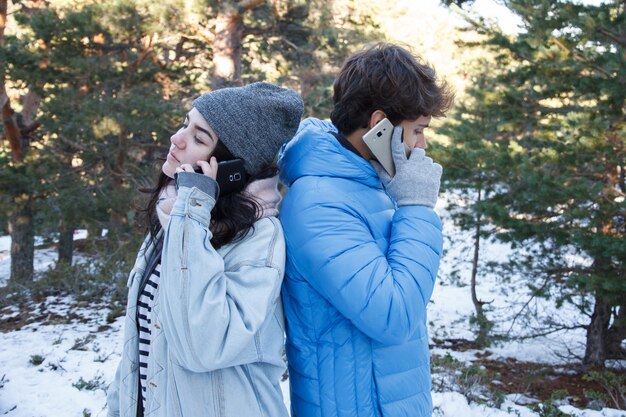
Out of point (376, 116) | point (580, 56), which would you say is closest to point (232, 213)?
point (376, 116)

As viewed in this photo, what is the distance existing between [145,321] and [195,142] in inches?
23.2

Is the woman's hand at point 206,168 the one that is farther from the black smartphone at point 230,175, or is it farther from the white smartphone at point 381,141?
the white smartphone at point 381,141

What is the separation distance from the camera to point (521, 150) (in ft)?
22.3

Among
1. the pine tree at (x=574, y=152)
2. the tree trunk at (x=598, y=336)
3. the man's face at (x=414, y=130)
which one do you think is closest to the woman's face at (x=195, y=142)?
the man's face at (x=414, y=130)

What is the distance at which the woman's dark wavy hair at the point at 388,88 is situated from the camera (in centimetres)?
164

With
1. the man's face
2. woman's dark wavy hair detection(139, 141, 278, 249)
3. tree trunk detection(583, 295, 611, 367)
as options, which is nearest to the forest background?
tree trunk detection(583, 295, 611, 367)

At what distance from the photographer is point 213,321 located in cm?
137

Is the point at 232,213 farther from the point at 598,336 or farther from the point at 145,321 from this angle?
the point at 598,336

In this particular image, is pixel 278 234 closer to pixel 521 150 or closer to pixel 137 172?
pixel 521 150

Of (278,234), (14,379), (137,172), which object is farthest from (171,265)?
(137,172)

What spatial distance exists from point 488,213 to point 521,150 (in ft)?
2.92

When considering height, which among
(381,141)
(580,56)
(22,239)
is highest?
(580,56)

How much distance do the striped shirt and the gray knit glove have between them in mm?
773

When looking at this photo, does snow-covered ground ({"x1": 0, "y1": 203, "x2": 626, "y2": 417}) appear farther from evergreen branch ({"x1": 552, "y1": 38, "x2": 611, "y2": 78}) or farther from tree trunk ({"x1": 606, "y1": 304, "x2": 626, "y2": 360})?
evergreen branch ({"x1": 552, "y1": 38, "x2": 611, "y2": 78})
